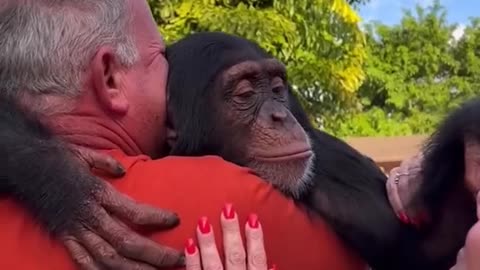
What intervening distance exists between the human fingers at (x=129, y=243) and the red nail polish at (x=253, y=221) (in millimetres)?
107

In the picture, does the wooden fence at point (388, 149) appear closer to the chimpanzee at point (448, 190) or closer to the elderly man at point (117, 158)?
the chimpanzee at point (448, 190)

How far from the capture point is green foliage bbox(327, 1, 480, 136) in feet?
44.2

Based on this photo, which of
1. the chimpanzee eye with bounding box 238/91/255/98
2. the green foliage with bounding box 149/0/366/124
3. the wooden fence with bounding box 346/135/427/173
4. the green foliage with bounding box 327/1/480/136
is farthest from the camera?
the green foliage with bounding box 327/1/480/136

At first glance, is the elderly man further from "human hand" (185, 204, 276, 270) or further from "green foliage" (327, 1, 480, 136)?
"green foliage" (327, 1, 480, 136)

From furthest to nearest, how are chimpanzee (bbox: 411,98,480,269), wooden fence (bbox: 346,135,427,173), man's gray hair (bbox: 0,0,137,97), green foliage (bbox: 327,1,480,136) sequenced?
1. green foliage (bbox: 327,1,480,136)
2. wooden fence (bbox: 346,135,427,173)
3. chimpanzee (bbox: 411,98,480,269)
4. man's gray hair (bbox: 0,0,137,97)

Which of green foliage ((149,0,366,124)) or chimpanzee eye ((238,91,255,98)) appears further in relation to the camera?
green foliage ((149,0,366,124))

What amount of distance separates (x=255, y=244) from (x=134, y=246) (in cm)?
17

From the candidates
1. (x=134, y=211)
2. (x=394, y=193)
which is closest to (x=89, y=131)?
(x=134, y=211)

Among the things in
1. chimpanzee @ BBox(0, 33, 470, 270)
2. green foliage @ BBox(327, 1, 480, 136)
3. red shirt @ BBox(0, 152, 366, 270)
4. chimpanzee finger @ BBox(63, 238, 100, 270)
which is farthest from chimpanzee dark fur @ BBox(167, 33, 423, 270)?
green foliage @ BBox(327, 1, 480, 136)

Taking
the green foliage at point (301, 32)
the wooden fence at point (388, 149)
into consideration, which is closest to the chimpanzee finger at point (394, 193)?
the wooden fence at point (388, 149)

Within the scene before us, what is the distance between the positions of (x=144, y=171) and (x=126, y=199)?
0.16ft

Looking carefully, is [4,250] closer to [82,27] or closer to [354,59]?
[82,27]

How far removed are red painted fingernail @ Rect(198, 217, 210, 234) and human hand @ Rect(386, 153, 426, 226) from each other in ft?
1.33

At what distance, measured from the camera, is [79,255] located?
4.51 ft
